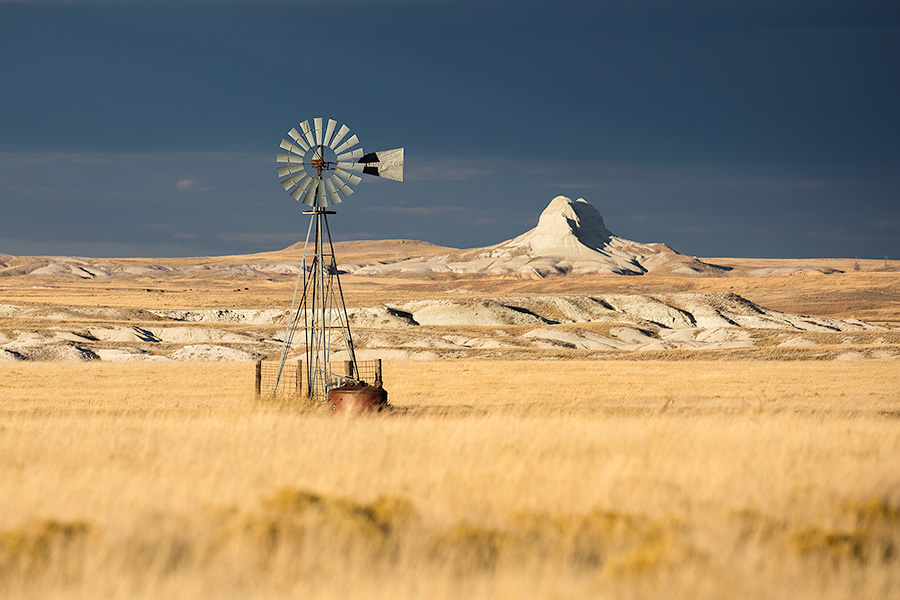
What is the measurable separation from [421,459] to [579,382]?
29082 millimetres

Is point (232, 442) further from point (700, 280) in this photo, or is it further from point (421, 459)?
point (700, 280)

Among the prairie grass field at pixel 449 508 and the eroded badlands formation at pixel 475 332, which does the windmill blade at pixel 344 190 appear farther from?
the eroded badlands formation at pixel 475 332

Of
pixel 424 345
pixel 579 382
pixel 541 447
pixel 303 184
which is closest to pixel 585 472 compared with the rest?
pixel 541 447

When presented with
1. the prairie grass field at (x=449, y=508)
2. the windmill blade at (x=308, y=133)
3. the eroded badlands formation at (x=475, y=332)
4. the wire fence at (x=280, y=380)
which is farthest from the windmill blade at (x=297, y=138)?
the eroded badlands formation at (x=475, y=332)

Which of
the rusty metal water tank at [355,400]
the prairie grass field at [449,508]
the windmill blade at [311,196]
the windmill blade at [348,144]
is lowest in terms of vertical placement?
the rusty metal water tank at [355,400]

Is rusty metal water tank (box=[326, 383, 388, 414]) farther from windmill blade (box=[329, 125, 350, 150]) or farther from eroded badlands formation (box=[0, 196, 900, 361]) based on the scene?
eroded badlands formation (box=[0, 196, 900, 361])

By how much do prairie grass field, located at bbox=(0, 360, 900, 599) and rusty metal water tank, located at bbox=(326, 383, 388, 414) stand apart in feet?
9.34

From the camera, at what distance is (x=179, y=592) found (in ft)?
20.9

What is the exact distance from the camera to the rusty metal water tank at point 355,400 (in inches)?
744

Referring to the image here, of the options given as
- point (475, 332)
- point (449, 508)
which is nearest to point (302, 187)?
point (449, 508)

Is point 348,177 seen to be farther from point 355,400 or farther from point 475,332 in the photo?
point 475,332

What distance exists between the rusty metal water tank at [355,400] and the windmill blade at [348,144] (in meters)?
7.07

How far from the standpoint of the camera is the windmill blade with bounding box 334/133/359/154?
23.0 meters

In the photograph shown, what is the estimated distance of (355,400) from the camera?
19016 millimetres
